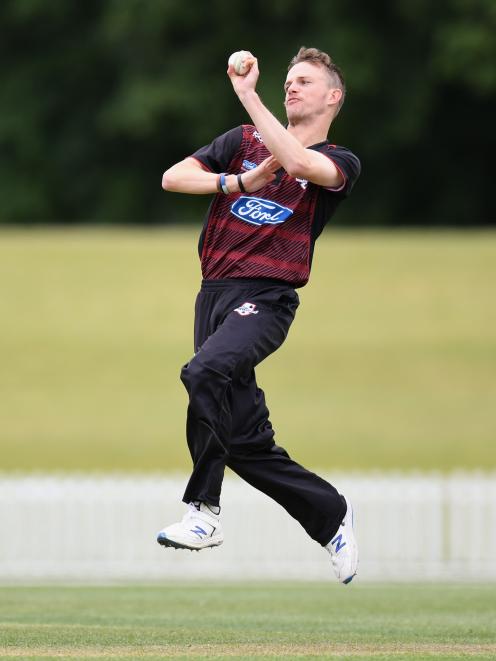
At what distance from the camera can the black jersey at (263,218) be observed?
5.88 meters

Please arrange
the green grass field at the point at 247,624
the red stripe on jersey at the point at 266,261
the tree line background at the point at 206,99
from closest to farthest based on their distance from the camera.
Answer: the green grass field at the point at 247,624
the red stripe on jersey at the point at 266,261
the tree line background at the point at 206,99

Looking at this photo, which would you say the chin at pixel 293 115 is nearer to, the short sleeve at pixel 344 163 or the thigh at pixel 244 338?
the short sleeve at pixel 344 163

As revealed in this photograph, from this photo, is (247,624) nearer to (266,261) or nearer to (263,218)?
(266,261)

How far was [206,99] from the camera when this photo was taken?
1339 inches

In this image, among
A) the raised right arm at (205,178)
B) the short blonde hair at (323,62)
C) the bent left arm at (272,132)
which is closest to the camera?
the bent left arm at (272,132)

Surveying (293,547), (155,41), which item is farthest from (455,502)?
(155,41)

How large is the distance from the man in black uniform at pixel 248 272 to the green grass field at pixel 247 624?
21.2 inches

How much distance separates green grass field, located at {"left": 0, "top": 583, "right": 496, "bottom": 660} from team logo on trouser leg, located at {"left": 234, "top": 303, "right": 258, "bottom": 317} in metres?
1.38

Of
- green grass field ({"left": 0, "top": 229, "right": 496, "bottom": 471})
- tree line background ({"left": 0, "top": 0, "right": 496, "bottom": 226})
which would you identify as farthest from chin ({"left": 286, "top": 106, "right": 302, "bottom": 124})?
tree line background ({"left": 0, "top": 0, "right": 496, "bottom": 226})

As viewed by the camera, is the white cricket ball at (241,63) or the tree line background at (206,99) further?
the tree line background at (206,99)

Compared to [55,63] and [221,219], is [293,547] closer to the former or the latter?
[221,219]

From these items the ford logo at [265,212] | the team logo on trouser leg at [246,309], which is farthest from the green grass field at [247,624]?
the ford logo at [265,212]

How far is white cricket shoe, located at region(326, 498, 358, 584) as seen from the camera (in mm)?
6238

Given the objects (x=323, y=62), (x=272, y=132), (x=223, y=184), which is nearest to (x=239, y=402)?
(x=223, y=184)
